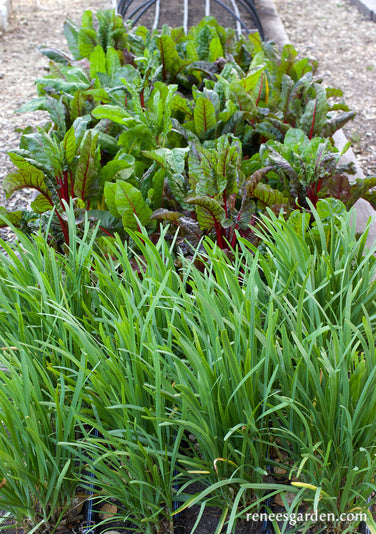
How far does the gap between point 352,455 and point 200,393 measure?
337 mm

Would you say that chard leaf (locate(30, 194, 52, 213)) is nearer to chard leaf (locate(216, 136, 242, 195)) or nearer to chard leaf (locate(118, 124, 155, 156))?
chard leaf (locate(118, 124, 155, 156))

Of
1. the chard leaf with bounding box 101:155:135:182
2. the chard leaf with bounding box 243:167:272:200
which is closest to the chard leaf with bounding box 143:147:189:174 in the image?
the chard leaf with bounding box 101:155:135:182

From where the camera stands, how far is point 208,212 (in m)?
1.69

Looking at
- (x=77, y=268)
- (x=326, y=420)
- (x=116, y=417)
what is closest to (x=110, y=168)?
(x=77, y=268)

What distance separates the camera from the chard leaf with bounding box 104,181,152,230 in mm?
1711

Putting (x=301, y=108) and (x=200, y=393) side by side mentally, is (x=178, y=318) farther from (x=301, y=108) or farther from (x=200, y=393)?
(x=301, y=108)

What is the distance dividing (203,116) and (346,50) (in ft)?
12.6

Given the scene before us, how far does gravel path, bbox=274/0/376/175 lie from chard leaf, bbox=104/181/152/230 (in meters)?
2.18

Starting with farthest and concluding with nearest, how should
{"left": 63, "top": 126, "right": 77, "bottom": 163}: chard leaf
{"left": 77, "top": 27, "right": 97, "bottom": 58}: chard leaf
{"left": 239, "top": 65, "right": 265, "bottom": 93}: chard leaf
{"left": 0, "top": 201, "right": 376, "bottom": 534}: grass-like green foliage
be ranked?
{"left": 77, "top": 27, "right": 97, "bottom": 58}: chard leaf
{"left": 239, "top": 65, "right": 265, "bottom": 93}: chard leaf
{"left": 63, "top": 126, "right": 77, "bottom": 163}: chard leaf
{"left": 0, "top": 201, "right": 376, "bottom": 534}: grass-like green foliage

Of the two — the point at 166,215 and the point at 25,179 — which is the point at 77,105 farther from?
the point at 166,215

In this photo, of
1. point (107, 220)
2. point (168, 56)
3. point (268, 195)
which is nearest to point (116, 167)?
point (107, 220)

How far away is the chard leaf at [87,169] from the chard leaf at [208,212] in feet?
1.62

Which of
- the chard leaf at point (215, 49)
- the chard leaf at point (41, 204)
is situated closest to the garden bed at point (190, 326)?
the chard leaf at point (41, 204)

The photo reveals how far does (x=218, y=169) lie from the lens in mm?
1742
